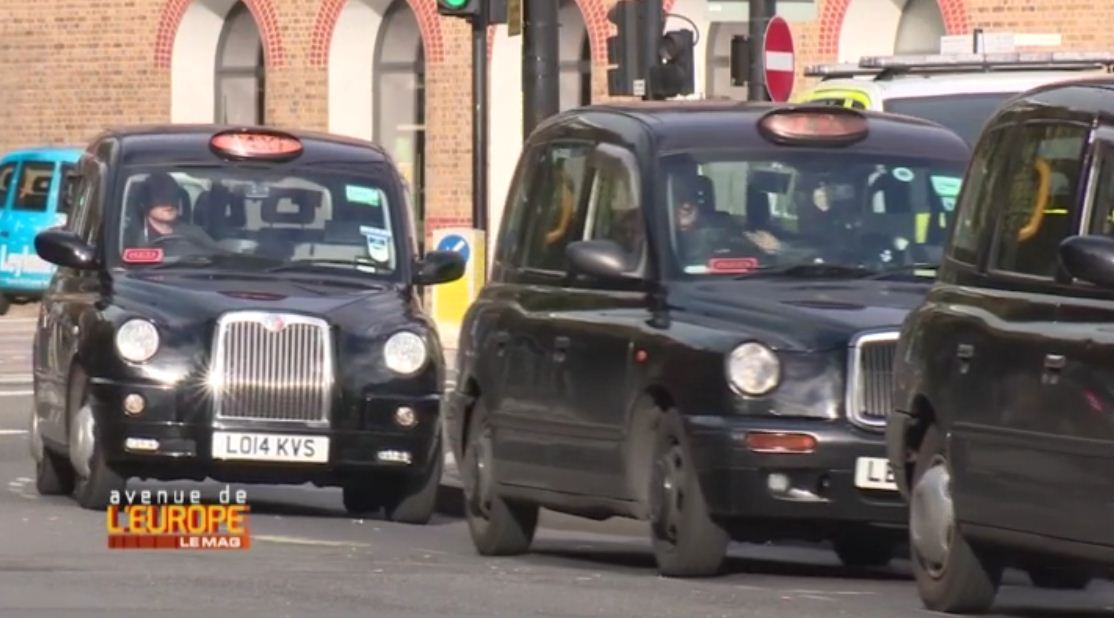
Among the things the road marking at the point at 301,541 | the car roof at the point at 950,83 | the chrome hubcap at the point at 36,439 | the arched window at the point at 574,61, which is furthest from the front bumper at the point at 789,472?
the arched window at the point at 574,61

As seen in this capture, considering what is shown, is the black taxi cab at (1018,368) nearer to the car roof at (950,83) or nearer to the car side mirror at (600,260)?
the car side mirror at (600,260)

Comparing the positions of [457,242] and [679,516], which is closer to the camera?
[679,516]

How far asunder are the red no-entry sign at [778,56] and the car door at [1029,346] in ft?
41.0

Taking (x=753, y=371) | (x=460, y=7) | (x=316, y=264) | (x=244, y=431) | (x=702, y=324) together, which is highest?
(x=460, y=7)

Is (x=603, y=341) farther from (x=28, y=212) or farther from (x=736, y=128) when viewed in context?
(x=28, y=212)

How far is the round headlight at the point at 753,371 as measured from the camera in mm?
11695

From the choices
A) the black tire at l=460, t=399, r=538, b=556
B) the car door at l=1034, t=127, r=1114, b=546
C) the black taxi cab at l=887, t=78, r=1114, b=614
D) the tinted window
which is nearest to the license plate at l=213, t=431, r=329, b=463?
the black tire at l=460, t=399, r=538, b=556

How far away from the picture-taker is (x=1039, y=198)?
34.2 feet

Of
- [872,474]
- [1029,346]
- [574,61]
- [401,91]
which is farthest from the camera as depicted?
[401,91]

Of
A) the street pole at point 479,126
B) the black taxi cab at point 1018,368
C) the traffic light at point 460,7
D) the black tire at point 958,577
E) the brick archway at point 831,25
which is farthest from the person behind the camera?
the brick archway at point 831,25

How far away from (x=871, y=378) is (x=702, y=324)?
66 cm

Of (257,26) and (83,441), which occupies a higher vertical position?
(257,26)

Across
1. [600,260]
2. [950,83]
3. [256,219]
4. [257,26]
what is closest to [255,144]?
[256,219]

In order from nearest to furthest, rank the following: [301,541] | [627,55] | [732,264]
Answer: [732,264] < [301,541] < [627,55]
